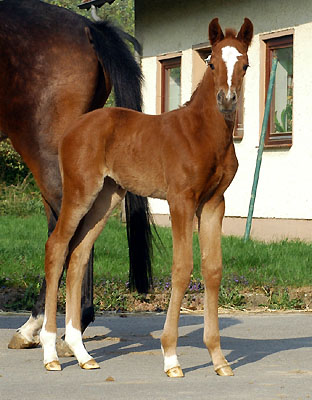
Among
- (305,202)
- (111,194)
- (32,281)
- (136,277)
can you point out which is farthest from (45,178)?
(305,202)

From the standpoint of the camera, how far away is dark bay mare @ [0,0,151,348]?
7.35 metres

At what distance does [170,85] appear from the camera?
2075cm

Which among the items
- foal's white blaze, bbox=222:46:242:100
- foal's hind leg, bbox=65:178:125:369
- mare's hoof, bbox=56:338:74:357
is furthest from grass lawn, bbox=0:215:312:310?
foal's white blaze, bbox=222:46:242:100

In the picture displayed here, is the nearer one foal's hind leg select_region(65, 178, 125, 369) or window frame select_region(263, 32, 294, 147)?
foal's hind leg select_region(65, 178, 125, 369)

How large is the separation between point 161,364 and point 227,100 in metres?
1.85

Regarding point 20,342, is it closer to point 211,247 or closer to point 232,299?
point 211,247

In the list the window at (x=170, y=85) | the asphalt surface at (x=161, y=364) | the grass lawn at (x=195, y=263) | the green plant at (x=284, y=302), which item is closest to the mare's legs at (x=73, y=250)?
the asphalt surface at (x=161, y=364)

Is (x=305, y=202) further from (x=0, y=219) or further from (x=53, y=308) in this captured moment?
(x=53, y=308)

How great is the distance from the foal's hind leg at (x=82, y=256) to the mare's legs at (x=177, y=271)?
609 mm

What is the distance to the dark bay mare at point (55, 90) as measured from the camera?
7.35m

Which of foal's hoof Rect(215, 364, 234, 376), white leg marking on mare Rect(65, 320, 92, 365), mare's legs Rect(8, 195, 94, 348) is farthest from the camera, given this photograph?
mare's legs Rect(8, 195, 94, 348)

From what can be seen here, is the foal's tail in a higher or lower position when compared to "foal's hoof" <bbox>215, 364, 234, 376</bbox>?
higher

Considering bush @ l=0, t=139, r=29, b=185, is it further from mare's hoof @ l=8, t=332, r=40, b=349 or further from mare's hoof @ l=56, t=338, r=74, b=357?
mare's hoof @ l=56, t=338, r=74, b=357

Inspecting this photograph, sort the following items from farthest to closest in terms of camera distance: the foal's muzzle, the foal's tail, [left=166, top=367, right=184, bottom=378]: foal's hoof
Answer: the foal's tail < [left=166, top=367, right=184, bottom=378]: foal's hoof < the foal's muzzle
